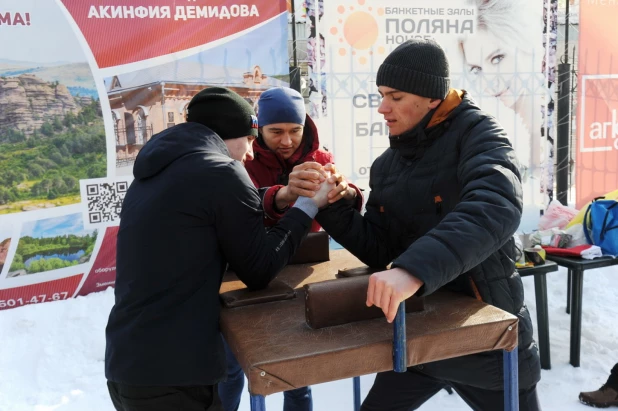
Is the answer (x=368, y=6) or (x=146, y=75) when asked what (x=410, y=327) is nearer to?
(x=146, y=75)

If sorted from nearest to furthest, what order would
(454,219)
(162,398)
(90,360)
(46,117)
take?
(454,219) → (162,398) → (90,360) → (46,117)

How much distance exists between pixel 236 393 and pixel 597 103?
15.7ft

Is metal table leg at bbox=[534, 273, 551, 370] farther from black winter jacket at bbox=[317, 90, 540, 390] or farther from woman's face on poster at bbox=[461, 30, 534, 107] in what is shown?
woman's face on poster at bbox=[461, 30, 534, 107]

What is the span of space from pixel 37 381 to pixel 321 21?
329 cm

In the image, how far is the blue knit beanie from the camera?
7.31 ft

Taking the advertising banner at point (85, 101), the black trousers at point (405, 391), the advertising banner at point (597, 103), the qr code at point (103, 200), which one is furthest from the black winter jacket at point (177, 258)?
the advertising banner at point (597, 103)

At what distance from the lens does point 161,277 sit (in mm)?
1402

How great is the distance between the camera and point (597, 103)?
17.8 ft

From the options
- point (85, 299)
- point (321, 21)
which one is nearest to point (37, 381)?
point (85, 299)

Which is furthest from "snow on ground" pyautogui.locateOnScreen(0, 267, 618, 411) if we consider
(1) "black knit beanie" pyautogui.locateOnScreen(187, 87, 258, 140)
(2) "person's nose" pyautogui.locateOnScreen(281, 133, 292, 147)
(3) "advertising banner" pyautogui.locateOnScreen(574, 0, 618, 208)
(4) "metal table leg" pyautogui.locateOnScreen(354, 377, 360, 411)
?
(1) "black knit beanie" pyautogui.locateOnScreen(187, 87, 258, 140)

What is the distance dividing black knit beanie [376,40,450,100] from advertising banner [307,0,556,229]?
2994mm

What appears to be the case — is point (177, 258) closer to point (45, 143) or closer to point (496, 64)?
point (45, 143)

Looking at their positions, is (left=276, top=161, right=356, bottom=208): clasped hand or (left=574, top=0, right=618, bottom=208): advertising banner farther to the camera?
(left=574, top=0, right=618, bottom=208): advertising banner

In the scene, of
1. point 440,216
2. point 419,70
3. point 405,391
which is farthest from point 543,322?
point 419,70
